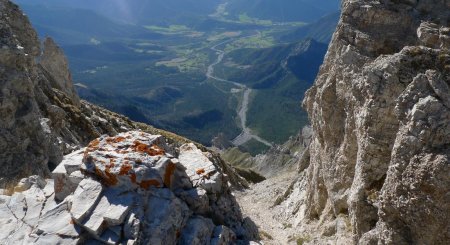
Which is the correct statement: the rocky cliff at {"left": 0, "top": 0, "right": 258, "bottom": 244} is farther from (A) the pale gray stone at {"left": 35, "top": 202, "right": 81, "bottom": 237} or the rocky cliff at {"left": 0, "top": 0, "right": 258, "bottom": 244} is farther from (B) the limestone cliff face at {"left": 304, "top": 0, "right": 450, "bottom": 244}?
(B) the limestone cliff face at {"left": 304, "top": 0, "right": 450, "bottom": 244}

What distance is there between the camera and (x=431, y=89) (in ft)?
62.9

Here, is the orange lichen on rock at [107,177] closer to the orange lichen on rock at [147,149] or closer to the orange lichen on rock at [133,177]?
the orange lichen on rock at [133,177]

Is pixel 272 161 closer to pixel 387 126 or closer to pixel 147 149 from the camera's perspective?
pixel 387 126

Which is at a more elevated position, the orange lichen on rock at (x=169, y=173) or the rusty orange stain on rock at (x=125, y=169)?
the rusty orange stain on rock at (x=125, y=169)

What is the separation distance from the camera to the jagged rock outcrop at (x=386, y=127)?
1773 cm

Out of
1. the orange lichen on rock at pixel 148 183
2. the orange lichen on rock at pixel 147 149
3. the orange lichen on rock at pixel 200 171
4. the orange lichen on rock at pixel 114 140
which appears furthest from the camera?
the orange lichen on rock at pixel 200 171

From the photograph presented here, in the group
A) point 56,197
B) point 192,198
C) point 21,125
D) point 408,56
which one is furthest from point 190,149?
point 408,56

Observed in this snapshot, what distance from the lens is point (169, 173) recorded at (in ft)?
65.5

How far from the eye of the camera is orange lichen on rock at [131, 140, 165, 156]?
20.4 metres

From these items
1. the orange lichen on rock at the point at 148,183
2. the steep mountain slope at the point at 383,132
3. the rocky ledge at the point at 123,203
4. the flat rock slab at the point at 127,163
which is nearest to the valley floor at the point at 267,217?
the steep mountain slope at the point at 383,132

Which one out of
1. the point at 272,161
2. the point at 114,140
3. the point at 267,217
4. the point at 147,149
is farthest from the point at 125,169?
the point at 272,161

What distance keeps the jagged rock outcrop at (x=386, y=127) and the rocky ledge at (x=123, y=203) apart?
724cm

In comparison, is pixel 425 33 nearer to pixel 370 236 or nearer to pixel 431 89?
pixel 431 89

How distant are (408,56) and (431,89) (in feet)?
13.2
